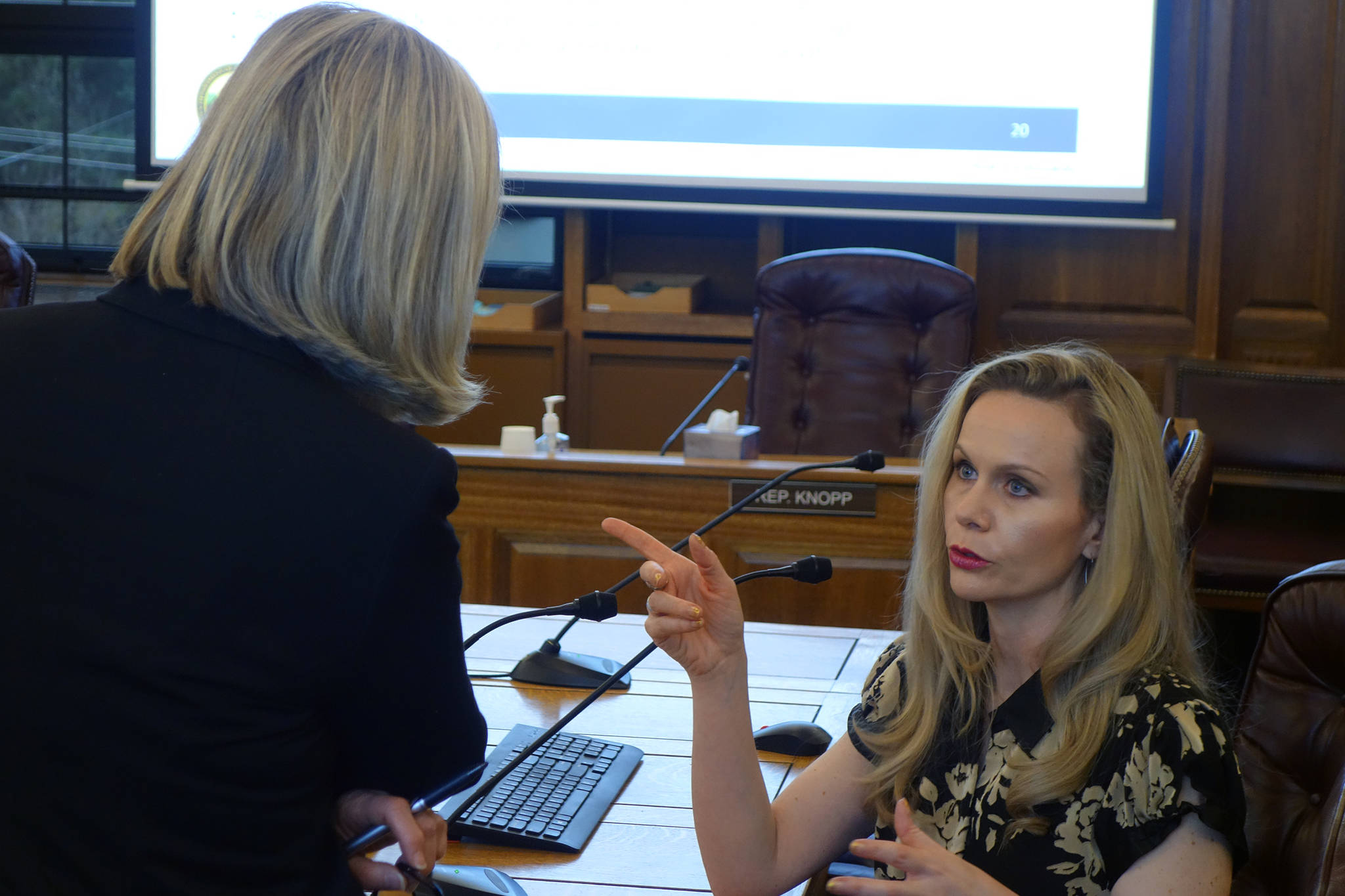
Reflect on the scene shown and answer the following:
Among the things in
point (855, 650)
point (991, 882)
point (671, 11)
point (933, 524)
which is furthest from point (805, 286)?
point (991, 882)

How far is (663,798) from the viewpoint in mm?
1337

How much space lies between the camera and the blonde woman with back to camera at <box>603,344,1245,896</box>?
107 centimetres

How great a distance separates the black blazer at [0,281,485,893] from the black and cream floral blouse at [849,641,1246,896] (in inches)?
22.9

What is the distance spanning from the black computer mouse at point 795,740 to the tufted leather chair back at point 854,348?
6.03 feet

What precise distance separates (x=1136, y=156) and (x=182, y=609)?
3769mm

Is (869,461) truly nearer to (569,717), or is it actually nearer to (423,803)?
(569,717)

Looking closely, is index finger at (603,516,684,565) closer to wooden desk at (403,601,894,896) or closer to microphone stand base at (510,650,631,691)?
wooden desk at (403,601,894,896)

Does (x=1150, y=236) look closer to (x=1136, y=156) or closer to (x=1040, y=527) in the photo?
(x=1136, y=156)

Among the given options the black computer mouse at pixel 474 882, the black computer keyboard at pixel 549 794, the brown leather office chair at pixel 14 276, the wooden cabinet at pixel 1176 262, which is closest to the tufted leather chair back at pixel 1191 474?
the black computer keyboard at pixel 549 794

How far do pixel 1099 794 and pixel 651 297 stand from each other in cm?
339

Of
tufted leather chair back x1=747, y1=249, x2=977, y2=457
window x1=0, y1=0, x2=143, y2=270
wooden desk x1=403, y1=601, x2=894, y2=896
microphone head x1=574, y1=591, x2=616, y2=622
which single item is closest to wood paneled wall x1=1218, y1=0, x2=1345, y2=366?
tufted leather chair back x1=747, y1=249, x2=977, y2=457

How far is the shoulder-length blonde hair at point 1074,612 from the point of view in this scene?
114cm

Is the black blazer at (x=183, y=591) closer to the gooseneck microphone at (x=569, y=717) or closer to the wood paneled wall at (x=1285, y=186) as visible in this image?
the gooseneck microphone at (x=569, y=717)

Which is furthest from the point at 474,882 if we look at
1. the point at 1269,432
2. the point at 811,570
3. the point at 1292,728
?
the point at 1269,432
